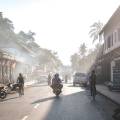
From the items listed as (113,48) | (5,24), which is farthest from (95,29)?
(113,48)

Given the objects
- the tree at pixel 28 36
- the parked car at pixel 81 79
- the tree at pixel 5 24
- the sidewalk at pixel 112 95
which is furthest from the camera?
the tree at pixel 28 36


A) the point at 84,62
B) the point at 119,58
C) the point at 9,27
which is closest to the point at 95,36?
the point at 9,27

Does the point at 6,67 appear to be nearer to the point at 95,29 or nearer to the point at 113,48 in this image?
the point at 113,48

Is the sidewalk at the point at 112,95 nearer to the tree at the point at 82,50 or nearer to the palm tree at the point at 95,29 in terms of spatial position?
the palm tree at the point at 95,29

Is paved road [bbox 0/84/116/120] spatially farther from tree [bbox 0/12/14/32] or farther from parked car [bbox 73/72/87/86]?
tree [bbox 0/12/14/32]

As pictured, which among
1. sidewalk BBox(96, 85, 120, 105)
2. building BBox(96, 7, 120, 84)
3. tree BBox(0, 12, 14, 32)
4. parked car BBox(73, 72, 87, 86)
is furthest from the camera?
tree BBox(0, 12, 14, 32)

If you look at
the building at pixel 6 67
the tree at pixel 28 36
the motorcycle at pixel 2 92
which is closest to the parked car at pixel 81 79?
the building at pixel 6 67

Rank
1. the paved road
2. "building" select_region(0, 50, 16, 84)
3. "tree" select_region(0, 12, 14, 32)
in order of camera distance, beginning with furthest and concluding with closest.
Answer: "tree" select_region(0, 12, 14, 32) < "building" select_region(0, 50, 16, 84) < the paved road

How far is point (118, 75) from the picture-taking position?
33.7 meters

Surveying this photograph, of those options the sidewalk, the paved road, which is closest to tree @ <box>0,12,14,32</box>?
the sidewalk

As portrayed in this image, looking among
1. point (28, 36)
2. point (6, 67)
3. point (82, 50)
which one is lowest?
point (6, 67)

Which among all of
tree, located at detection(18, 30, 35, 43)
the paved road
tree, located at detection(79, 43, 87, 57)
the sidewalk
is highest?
tree, located at detection(18, 30, 35, 43)

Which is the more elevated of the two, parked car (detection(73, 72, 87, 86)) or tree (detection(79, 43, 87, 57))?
tree (detection(79, 43, 87, 57))

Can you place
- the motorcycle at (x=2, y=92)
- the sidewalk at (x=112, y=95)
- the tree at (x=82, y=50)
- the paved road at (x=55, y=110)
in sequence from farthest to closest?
the tree at (x=82, y=50)
the motorcycle at (x=2, y=92)
the sidewalk at (x=112, y=95)
the paved road at (x=55, y=110)
